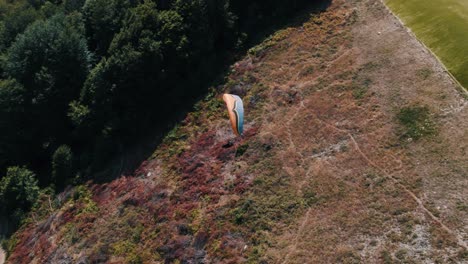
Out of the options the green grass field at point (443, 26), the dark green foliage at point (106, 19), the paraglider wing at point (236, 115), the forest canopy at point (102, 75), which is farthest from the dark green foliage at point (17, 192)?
the green grass field at point (443, 26)

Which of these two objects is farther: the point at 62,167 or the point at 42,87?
the point at 42,87

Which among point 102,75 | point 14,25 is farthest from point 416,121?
point 14,25

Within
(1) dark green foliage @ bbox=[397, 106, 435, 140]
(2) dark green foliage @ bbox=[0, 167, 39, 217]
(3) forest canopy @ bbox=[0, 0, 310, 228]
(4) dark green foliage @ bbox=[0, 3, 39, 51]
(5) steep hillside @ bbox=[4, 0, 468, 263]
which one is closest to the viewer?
(5) steep hillside @ bbox=[4, 0, 468, 263]

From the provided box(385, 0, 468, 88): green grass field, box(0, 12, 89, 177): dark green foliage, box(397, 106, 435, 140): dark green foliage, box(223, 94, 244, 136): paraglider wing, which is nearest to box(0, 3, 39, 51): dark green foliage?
box(0, 12, 89, 177): dark green foliage

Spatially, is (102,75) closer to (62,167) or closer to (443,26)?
(62,167)

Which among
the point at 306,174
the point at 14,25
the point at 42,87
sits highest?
the point at 14,25

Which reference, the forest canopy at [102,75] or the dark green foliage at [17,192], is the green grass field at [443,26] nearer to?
the forest canopy at [102,75]

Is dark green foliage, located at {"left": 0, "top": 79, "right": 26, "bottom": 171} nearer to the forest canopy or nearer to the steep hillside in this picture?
the forest canopy
